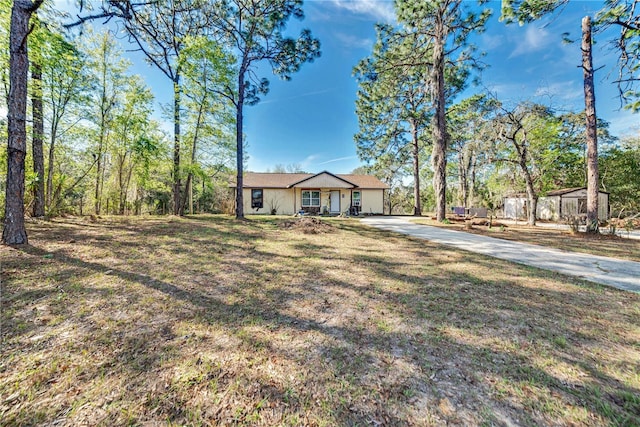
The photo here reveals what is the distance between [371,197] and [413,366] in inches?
748

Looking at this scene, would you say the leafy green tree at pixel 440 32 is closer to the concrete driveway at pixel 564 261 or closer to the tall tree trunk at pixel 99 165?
the concrete driveway at pixel 564 261

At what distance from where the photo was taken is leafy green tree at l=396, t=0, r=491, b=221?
991 cm

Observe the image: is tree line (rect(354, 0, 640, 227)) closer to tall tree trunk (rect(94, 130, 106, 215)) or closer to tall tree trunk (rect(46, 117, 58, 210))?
tall tree trunk (rect(94, 130, 106, 215))

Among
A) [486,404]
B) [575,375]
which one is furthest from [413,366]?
[575,375]

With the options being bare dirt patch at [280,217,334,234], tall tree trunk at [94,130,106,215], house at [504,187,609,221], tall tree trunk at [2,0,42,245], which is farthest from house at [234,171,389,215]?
tall tree trunk at [2,0,42,245]

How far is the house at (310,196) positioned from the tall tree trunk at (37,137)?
1152 centimetres

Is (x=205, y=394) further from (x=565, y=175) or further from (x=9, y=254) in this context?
(x=565, y=175)

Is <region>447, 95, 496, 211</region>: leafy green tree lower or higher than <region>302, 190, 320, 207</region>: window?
higher

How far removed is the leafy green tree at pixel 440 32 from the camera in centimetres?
991

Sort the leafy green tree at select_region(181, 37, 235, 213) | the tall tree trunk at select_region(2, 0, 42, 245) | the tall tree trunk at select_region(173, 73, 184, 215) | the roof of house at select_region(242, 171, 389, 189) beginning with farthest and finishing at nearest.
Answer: the roof of house at select_region(242, 171, 389, 189), the tall tree trunk at select_region(173, 73, 184, 215), the leafy green tree at select_region(181, 37, 235, 213), the tall tree trunk at select_region(2, 0, 42, 245)

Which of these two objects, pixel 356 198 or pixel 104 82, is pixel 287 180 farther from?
pixel 104 82

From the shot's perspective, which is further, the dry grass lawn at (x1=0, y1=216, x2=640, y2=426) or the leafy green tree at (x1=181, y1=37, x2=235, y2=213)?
the leafy green tree at (x1=181, y1=37, x2=235, y2=213)

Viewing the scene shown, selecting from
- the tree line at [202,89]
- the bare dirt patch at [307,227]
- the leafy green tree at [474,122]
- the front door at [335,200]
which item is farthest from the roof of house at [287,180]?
the bare dirt patch at [307,227]

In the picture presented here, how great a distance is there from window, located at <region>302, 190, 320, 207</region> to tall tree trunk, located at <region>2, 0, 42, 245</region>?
15.7 m
